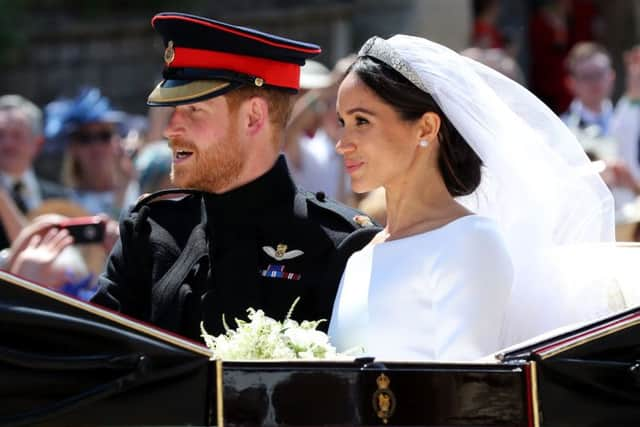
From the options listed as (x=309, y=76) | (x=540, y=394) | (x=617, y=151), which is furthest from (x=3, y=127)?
(x=540, y=394)

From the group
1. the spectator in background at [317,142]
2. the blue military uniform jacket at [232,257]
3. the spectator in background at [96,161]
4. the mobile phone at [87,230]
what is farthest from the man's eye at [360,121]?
the spectator in background at [96,161]

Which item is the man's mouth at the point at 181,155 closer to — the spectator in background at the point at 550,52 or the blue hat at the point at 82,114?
the blue hat at the point at 82,114

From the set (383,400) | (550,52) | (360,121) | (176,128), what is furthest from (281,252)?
(550,52)

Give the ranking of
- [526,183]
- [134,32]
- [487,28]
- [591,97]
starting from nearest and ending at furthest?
[526,183] → [591,97] → [487,28] → [134,32]

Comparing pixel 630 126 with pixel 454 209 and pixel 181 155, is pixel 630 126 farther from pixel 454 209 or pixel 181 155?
pixel 454 209

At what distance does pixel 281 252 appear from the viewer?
420 cm

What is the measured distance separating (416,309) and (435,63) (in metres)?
0.64

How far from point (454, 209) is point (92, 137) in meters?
4.83

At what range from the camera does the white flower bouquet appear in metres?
3.37

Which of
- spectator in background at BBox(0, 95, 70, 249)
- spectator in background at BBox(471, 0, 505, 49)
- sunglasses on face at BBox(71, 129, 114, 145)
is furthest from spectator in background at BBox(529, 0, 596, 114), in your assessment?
spectator in background at BBox(0, 95, 70, 249)

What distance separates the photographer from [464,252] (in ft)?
11.8

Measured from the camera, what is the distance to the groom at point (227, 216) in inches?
161

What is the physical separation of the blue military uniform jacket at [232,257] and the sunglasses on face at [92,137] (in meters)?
4.01

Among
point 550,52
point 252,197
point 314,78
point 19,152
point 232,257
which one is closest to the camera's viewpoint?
point 232,257
